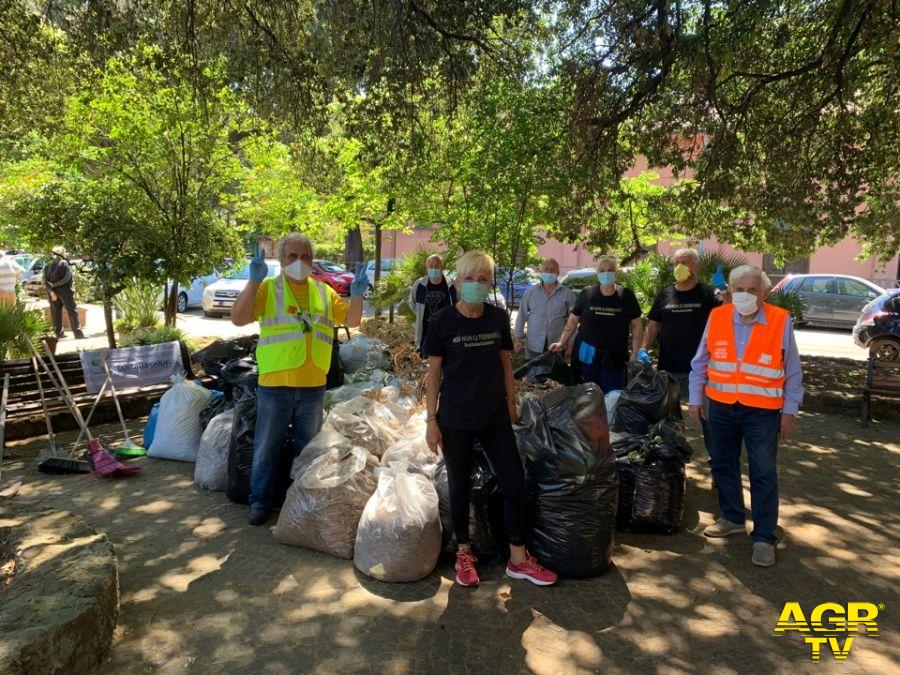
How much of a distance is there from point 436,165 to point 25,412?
6.55 metres

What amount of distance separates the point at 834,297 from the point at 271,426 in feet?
56.4

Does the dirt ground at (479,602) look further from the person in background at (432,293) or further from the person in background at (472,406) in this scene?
the person in background at (432,293)

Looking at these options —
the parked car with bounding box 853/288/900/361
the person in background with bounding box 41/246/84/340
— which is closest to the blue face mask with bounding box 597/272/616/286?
the parked car with bounding box 853/288/900/361

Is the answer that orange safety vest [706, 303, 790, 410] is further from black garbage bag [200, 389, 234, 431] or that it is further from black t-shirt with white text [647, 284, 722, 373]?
black garbage bag [200, 389, 234, 431]

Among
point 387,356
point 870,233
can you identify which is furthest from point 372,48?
point 870,233

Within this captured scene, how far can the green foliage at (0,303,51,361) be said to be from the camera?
253 inches

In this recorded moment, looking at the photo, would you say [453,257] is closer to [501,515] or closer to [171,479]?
[171,479]

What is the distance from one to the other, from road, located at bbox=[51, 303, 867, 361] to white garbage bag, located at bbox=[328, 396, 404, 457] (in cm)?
696

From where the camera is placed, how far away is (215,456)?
4512 mm

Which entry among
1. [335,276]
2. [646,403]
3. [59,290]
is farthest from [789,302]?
[335,276]

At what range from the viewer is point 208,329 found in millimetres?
14695

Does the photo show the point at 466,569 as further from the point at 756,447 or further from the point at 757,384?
the point at 757,384

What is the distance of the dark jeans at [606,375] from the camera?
5211 millimetres

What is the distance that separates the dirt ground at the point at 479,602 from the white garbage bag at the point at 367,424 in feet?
2.82
